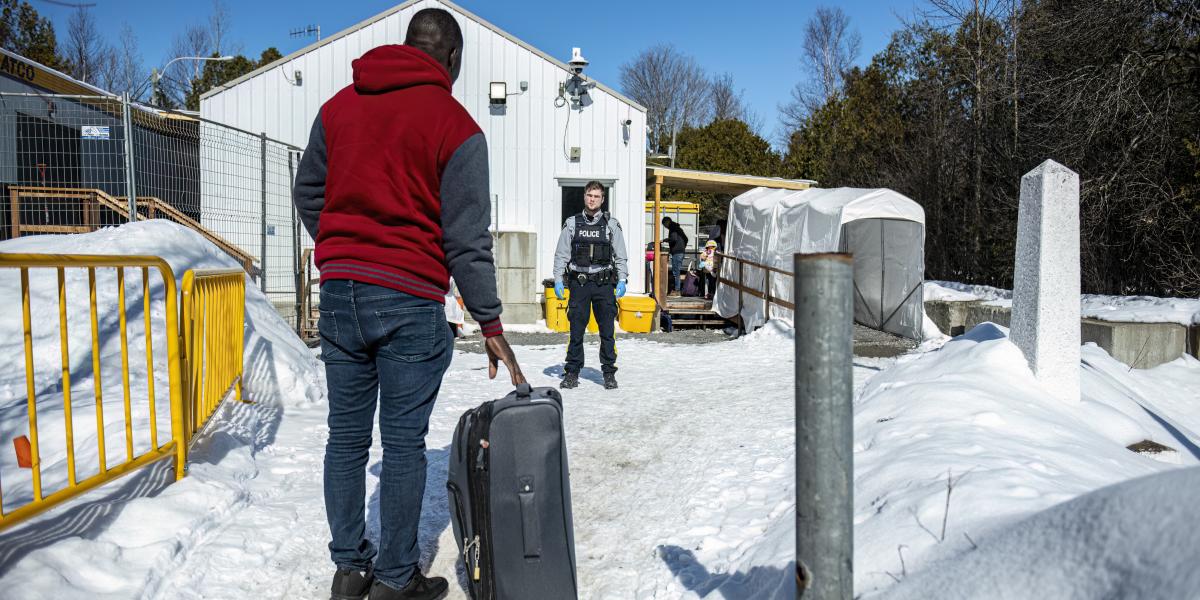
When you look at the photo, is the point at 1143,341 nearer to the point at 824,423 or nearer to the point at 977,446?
the point at 977,446

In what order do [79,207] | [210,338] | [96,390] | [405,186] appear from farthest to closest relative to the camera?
[79,207] → [210,338] → [96,390] → [405,186]

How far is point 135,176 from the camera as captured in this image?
8320 millimetres

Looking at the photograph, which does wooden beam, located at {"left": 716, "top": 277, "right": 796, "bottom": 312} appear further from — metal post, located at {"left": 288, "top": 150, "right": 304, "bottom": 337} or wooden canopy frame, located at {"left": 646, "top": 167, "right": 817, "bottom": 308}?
metal post, located at {"left": 288, "top": 150, "right": 304, "bottom": 337}

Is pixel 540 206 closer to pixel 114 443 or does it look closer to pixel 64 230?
pixel 64 230

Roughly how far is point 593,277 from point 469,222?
4.40 m

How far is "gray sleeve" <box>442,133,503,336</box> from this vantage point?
2580mm

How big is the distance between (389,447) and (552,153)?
1290 centimetres

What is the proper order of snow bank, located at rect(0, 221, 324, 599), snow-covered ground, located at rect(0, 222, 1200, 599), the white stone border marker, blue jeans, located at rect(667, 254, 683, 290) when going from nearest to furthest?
snow-covered ground, located at rect(0, 222, 1200, 599) < snow bank, located at rect(0, 221, 324, 599) < the white stone border marker < blue jeans, located at rect(667, 254, 683, 290)

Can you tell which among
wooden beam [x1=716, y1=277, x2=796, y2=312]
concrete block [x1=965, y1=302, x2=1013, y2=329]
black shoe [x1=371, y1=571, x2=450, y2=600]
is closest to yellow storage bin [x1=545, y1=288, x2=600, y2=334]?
wooden beam [x1=716, y1=277, x2=796, y2=312]

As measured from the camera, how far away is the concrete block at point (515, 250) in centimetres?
1452

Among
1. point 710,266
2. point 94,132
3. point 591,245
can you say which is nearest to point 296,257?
point 94,132

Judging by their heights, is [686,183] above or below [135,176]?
above

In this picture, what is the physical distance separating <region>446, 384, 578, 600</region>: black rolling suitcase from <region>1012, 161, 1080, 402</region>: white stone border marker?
12.1ft

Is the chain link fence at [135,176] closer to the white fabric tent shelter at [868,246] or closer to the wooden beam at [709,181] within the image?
the wooden beam at [709,181]
